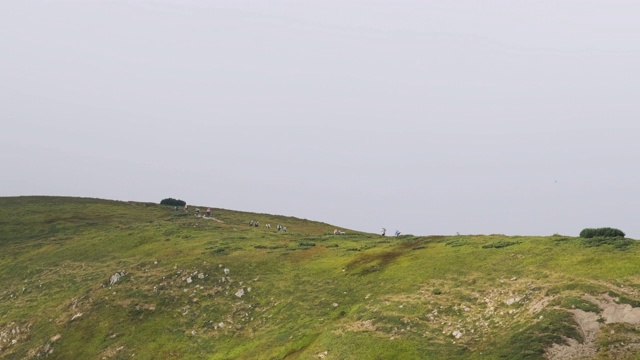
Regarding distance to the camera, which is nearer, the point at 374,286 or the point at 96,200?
the point at 374,286

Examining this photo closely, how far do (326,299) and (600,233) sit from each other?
1012 inches

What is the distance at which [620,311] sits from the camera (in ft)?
94.7

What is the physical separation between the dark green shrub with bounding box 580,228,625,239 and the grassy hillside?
1.49 m

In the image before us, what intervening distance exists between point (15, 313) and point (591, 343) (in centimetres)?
5516

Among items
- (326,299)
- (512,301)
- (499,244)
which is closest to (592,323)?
(512,301)

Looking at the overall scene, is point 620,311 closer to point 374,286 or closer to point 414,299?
point 414,299

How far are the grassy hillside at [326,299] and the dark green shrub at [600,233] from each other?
58.8 inches

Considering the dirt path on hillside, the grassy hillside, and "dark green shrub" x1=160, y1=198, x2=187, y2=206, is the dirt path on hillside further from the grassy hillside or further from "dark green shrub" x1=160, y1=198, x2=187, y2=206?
"dark green shrub" x1=160, y1=198, x2=187, y2=206

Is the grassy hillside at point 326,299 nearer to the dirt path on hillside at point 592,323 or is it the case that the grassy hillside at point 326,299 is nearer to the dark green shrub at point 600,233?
the dirt path on hillside at point 592,323

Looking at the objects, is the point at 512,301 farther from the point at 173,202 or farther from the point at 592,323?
the point at 173,202

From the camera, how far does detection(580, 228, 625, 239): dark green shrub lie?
139 feet

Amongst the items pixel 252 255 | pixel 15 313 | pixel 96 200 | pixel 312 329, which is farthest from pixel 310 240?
pixel 96 200

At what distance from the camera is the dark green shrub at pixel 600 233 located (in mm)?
42312

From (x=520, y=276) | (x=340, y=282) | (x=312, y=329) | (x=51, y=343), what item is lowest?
(x=51, y=343)
